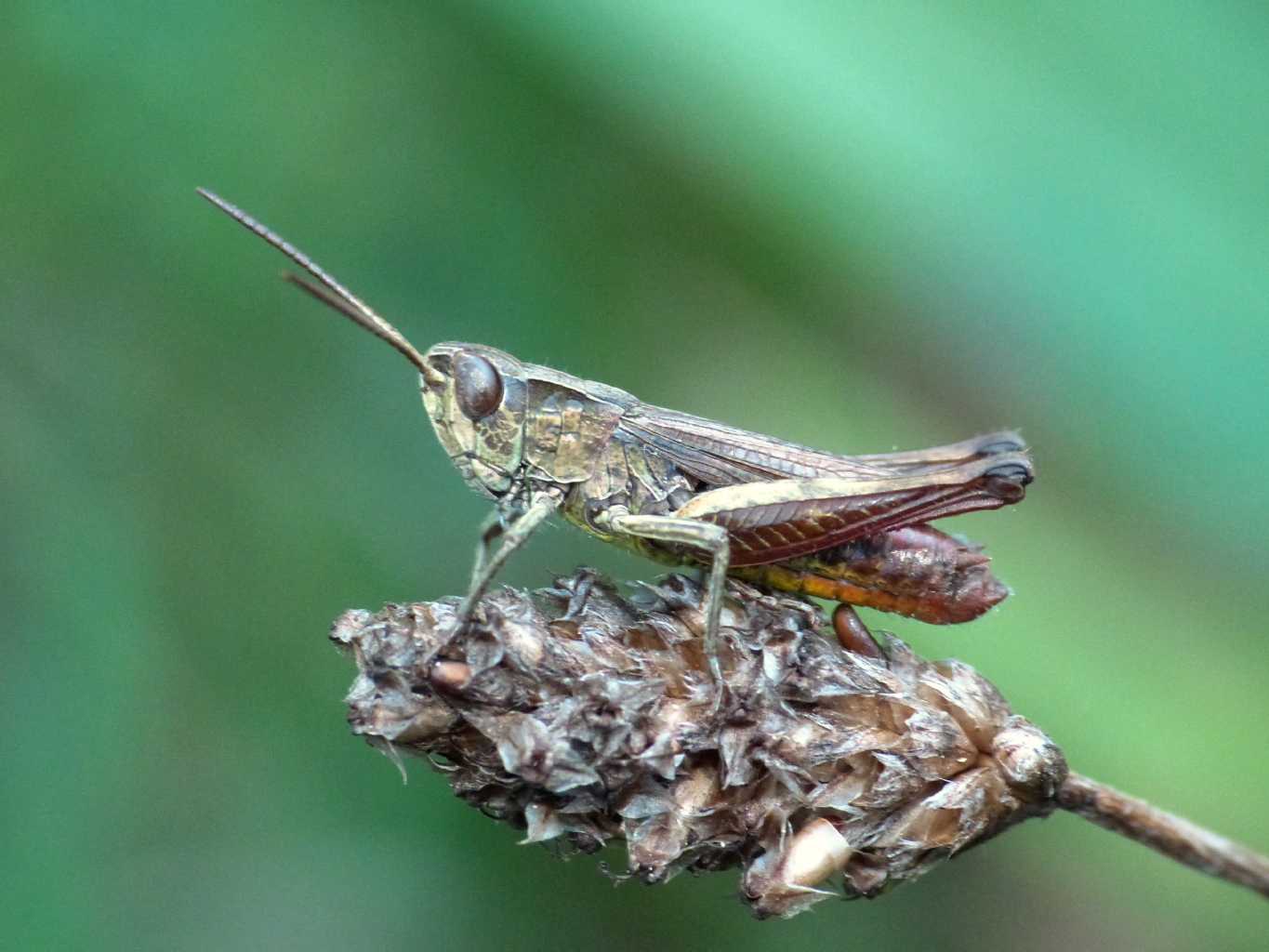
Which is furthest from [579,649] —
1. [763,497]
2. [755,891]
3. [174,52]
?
[174,52]

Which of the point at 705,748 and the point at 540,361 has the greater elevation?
the point at 540,361

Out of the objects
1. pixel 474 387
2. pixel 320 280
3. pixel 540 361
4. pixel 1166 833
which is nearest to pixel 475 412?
pixel 474 387

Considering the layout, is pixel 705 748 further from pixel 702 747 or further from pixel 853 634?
pixel 853 634

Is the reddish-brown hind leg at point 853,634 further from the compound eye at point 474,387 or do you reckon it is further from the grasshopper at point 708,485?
the compound eye at point 474,387

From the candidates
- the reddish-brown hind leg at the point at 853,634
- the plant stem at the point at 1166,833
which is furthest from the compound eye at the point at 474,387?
the plant stem at the point at 1166,833

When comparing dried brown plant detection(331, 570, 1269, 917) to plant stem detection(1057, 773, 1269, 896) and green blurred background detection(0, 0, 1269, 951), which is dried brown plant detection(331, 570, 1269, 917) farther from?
green blurred background detection(0, 0, 1269, 951)

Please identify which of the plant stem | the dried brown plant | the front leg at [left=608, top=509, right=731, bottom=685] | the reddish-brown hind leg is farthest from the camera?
the reddish-brown hind leg

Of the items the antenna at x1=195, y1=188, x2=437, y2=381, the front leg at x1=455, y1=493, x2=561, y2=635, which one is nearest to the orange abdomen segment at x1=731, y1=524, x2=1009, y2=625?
the front leg at x1=455, y1=493, x2=561, y2=635

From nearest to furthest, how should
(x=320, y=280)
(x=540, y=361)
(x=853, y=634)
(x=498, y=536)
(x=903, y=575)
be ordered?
(x=853, y=634), (x=320, y=280), (x=903, y=575), (x=498, y=536), (x=540, y=361)
